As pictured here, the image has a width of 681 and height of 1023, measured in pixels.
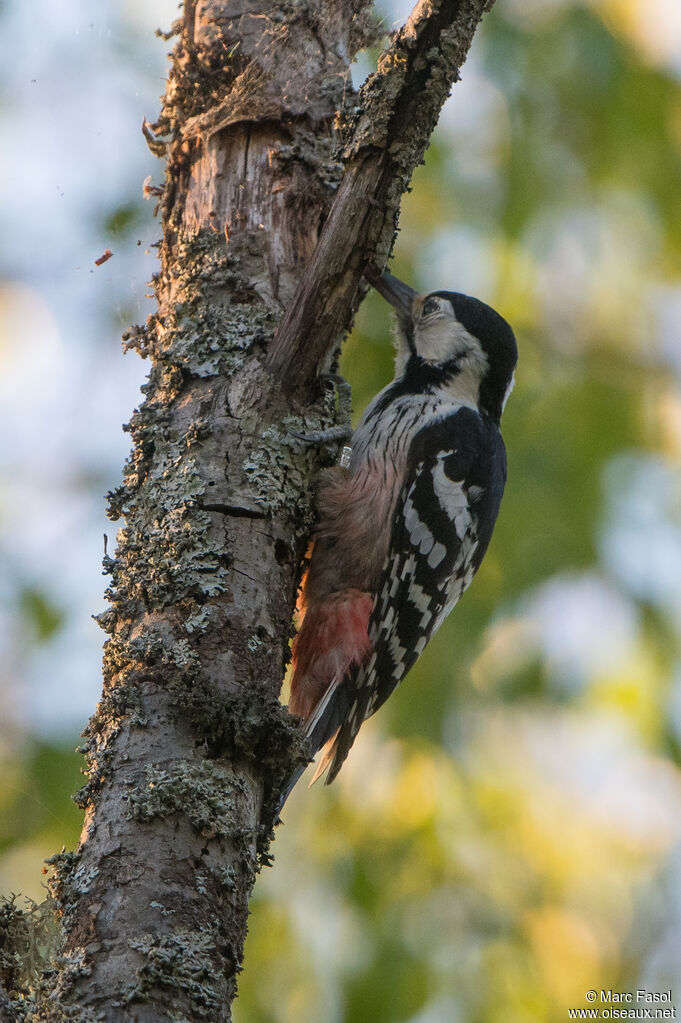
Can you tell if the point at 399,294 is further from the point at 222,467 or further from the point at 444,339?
the point at 222,467

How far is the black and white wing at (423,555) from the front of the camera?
319 cm

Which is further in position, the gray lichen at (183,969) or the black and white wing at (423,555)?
the black and white wing at (423,555)

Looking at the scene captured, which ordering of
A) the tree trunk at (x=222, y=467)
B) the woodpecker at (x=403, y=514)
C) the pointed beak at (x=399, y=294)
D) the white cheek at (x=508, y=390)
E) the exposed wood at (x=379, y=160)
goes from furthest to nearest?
the white cheek at (x=508, y=390), the pointed beak at (x=399, y=294), the woodpecker at (x=403, y=514), the exposed wood at (x=379, y=160), the tree trunk at (x=222, y=467)

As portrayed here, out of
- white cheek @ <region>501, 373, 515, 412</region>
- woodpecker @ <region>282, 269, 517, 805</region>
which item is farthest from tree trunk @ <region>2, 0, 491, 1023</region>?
white cheek @ <region>501, 373, 515, 412</region>

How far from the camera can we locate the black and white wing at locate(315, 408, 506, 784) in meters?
3.19

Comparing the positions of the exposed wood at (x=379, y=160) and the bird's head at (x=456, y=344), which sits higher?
the bird's head at (x=456, y=344)

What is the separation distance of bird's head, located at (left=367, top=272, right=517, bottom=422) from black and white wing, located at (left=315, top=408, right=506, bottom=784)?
0.20m

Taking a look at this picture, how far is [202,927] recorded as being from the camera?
64.7 inches

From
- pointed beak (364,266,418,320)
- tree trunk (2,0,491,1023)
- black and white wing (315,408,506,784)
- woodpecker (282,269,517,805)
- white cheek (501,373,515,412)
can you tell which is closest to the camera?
tree trunk (2,0,491,1023)

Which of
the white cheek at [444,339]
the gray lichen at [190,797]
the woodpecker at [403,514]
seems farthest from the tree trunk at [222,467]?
the white cheek at [444,339]

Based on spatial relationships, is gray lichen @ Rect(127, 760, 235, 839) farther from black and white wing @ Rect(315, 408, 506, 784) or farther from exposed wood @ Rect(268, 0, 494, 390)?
black and white wing @ Rect(315, 408, 506, 784)

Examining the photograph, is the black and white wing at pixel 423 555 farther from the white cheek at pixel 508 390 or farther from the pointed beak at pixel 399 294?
the pointed beak at pixel 399 294

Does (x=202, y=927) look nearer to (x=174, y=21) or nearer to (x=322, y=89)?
(x=322, y=89)

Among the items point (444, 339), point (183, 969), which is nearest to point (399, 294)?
point (444, 339)
